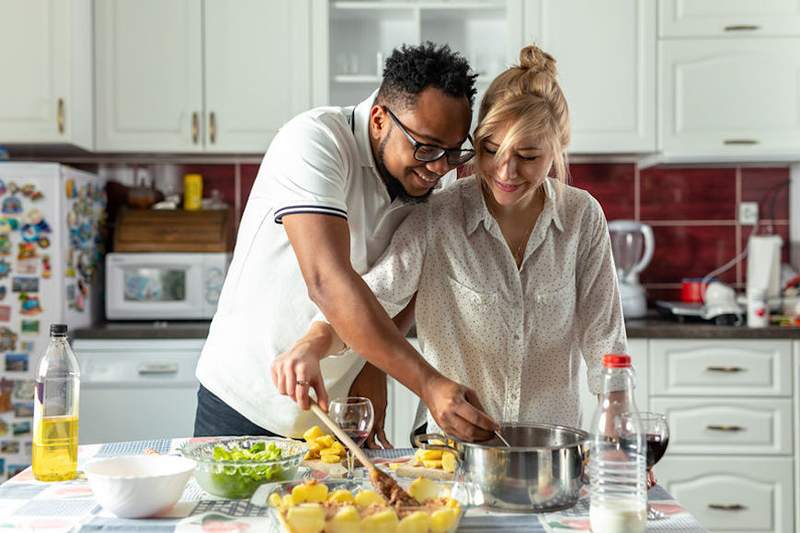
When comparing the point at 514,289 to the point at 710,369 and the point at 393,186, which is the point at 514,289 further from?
the point at 710,369

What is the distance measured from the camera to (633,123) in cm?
350

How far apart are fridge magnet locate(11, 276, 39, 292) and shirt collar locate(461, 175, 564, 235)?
1.91 m

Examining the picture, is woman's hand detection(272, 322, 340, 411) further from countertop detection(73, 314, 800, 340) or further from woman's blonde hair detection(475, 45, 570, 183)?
countertop detection(73, 314, 800, 340)

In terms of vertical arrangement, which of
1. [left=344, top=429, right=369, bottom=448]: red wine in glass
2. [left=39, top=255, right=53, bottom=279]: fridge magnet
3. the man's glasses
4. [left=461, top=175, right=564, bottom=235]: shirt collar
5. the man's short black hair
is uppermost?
the man's short black hair

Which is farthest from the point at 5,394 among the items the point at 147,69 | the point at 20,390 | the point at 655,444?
the point at 655,444

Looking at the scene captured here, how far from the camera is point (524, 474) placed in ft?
3.98

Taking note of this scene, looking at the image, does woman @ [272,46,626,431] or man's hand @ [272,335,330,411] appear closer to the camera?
man's hand @ [272,335,330,411]

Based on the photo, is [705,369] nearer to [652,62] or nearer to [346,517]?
[652,62]

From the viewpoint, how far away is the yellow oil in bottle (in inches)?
56.9

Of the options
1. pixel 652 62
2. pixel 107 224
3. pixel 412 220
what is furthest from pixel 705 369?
pixel 107 224

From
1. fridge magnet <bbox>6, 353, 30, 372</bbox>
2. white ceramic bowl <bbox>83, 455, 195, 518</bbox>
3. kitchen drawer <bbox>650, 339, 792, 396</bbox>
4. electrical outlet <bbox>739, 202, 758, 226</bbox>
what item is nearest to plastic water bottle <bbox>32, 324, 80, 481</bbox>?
white ceramic bowl <bbox>83, 455, 195, 518</bbox>

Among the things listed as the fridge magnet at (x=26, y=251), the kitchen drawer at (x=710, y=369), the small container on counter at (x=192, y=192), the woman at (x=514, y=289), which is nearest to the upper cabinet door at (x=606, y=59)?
the kitchen drawer at (x=710, y=369)

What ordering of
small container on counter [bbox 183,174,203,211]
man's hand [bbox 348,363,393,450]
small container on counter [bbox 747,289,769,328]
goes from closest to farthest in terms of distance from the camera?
man's hand [bbox 348,363,393,450] < small container on counter [bbox 747,289,769,328] < small container on counter [bbox 183,174,203,211]

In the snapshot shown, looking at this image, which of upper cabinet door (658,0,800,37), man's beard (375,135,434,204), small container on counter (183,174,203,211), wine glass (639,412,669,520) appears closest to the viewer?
wine glass (639,412,669,520)
